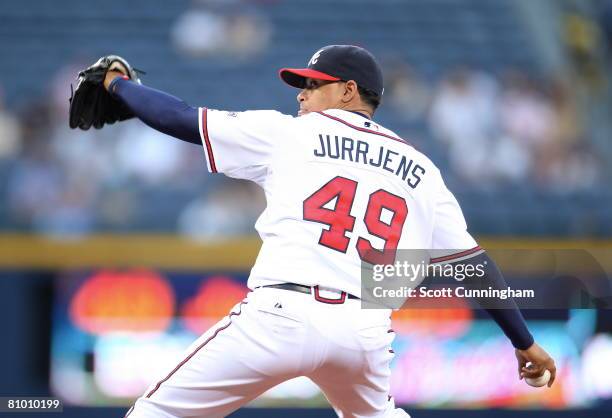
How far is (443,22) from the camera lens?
11.1 meters

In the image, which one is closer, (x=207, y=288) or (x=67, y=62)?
(x=207, y=288)

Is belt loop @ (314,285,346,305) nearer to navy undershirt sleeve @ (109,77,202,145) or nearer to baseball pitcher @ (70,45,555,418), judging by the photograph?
baseball pitcher @ (70,45,555,418)

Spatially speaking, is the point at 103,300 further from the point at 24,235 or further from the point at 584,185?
the point at 584,185

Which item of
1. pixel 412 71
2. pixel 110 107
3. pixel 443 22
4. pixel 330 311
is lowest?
pixel 330 311

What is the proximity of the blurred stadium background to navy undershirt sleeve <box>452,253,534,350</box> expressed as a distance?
8.87ft

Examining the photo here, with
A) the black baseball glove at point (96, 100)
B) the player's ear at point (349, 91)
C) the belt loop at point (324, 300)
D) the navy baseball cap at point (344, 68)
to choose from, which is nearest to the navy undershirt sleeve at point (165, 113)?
the black baseball glove at point (96, 100)

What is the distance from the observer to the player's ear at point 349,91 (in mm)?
3838

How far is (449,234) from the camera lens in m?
3.88

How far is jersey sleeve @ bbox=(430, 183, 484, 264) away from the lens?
3861 mm

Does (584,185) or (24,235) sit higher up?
(584,185)

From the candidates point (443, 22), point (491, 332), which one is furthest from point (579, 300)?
point (443, 22)

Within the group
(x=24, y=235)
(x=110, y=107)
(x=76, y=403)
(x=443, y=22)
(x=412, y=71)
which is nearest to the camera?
(x=110, y=107)

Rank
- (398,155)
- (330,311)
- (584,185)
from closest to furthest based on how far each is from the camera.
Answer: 1. (330,311)
2. (398,155)
3. (584,185)

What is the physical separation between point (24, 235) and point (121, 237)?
25.1 inches
